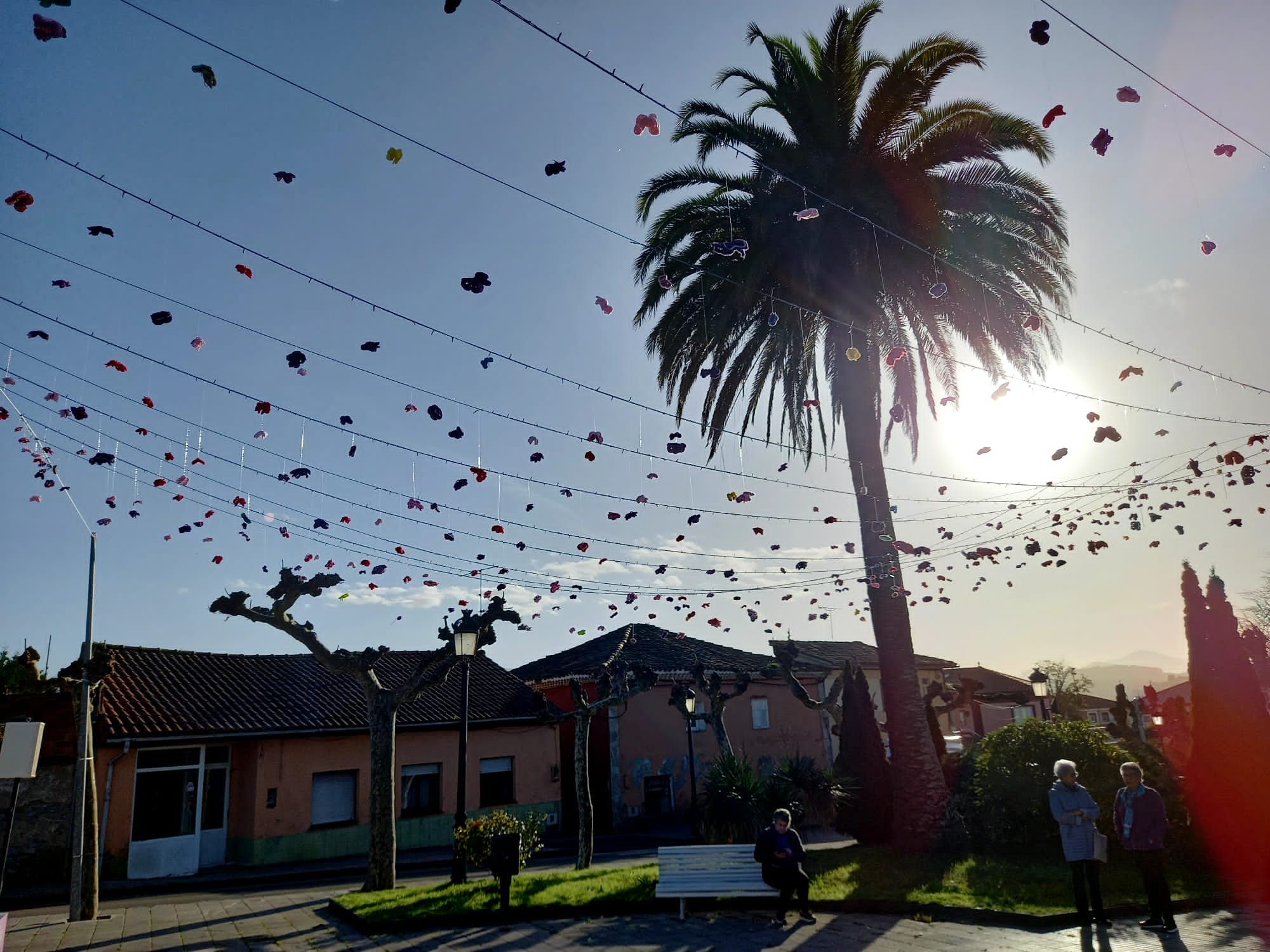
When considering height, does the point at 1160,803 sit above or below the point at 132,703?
below

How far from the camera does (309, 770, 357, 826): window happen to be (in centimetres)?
2282

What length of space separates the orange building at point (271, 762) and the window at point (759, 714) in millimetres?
9338

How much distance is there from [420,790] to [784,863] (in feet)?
57.0

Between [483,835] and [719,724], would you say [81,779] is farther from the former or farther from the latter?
[719,724]

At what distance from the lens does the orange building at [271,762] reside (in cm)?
2003

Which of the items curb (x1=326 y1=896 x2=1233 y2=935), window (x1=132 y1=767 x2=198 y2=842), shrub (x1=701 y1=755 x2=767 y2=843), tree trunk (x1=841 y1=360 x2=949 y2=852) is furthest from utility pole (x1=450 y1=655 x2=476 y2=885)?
window (x1=132 y1=767 x2=198 y2=842)

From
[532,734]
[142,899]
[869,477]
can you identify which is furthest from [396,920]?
[532,734]

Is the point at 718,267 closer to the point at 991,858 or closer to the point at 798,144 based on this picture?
the point at 798,144

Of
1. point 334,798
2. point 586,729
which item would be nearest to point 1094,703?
point 334,798

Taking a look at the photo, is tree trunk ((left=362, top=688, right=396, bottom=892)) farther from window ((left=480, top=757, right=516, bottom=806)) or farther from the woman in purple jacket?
window ((left=480, top=757, right=516, bottom=806))

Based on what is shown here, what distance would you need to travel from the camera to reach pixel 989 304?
16.5m

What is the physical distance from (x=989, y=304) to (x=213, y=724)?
68.4 ft

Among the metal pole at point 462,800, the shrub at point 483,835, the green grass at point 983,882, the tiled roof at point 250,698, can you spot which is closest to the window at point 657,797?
the tiled roof at point 250,698

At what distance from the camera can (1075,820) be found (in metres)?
9.16
